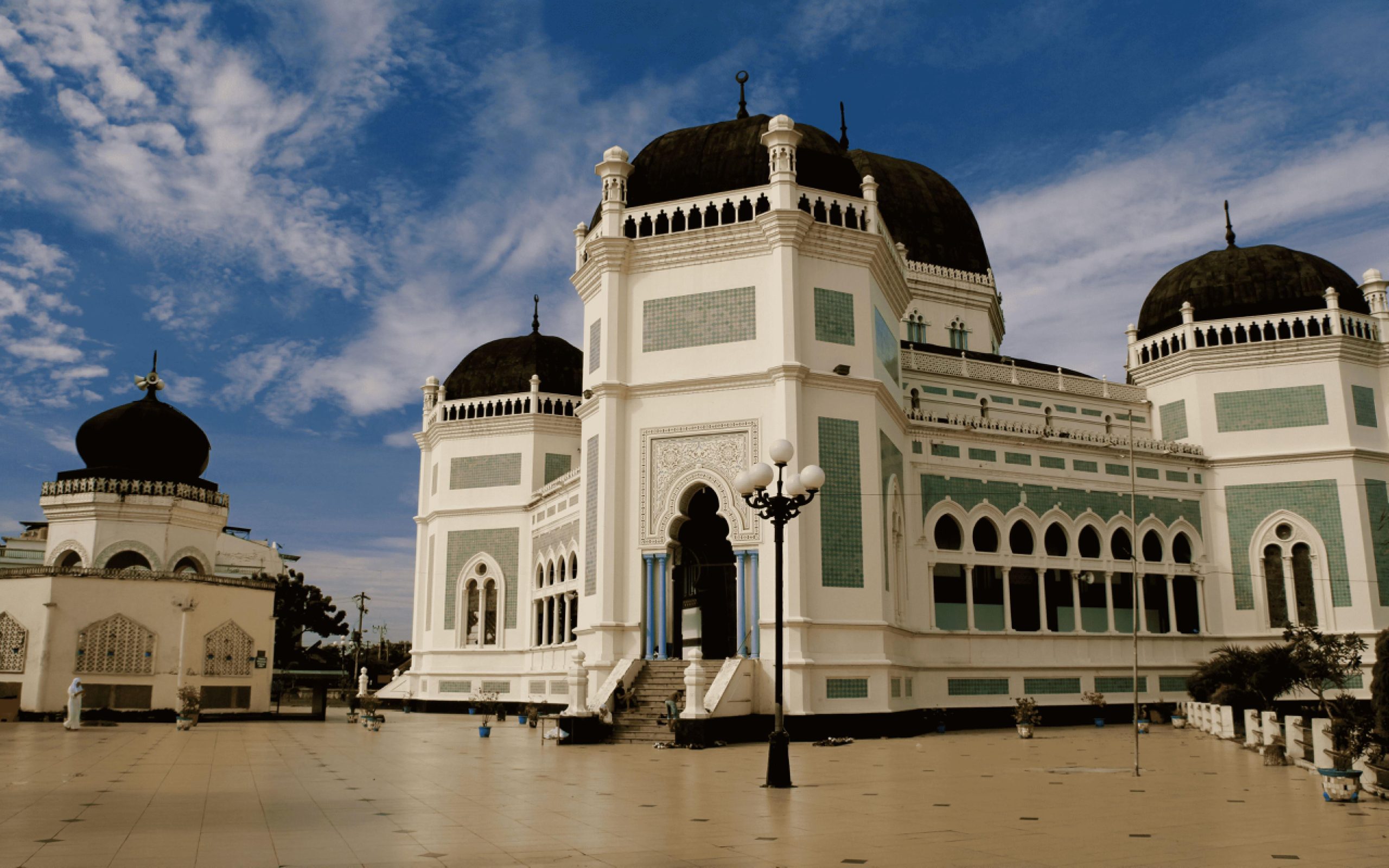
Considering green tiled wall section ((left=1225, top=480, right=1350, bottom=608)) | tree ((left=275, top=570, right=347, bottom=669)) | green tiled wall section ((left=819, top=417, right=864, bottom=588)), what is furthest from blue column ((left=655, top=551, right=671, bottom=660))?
tree ((left=275, top=570, right=347, bottom=669))

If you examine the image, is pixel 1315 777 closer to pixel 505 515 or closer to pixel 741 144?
pixel 741 144

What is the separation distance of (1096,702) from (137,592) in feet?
Result: 83.5

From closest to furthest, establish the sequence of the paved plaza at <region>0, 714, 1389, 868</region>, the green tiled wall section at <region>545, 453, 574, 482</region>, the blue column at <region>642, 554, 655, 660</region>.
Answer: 1. the paved plaza at <region>0, 714, 1389, 868</region>
2. the blue column at <region>642, 554, 655, 660</region>
3. the green tiled wall section at <region>545, 453, 574, 482</region>

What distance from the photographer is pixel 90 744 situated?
782 inches

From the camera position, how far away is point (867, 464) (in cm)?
2378

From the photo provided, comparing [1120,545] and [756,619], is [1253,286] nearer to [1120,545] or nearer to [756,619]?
[1120,545]

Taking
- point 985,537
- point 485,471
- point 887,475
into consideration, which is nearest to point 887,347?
point 887,475

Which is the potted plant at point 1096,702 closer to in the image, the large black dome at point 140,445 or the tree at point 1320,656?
the tree at point 1320,656

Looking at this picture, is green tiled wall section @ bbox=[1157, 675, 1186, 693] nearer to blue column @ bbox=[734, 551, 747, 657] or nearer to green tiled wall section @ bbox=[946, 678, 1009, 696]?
Answer: green tiled wall section @ bbox=[946, 678, 1009, 696]

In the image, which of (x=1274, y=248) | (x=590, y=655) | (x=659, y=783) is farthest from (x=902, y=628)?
(x=1274, y=248)

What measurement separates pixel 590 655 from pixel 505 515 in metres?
13.1

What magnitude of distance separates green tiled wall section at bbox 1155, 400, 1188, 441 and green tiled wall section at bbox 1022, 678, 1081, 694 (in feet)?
28.3

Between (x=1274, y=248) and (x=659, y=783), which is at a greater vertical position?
(x=1274, y=248)

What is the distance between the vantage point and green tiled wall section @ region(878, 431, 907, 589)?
24188mm
